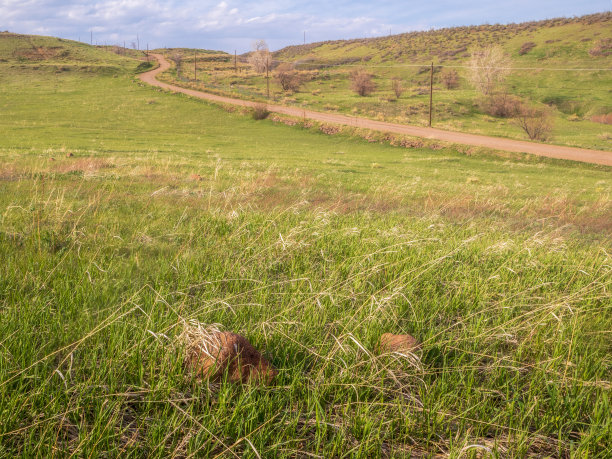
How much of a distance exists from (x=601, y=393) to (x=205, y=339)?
2.15 metres

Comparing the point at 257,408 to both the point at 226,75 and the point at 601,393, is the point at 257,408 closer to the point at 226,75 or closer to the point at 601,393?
the point at 601,393

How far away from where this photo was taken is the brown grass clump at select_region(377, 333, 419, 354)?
264 centimetres

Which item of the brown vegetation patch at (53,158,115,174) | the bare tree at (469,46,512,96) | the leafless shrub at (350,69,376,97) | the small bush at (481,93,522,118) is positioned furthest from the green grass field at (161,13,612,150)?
the brown vegetation patch at (53,158,115,174)

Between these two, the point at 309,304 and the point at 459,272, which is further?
the point at 459,272

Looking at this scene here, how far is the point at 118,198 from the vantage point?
810cm

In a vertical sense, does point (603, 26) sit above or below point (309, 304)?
above

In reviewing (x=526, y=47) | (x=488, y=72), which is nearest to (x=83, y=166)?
(x=488, y=72)

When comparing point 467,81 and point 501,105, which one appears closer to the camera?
point 501,105

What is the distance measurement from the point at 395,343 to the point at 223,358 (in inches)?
40.9

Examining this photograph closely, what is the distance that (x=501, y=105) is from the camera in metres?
48.1

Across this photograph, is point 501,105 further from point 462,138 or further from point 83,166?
point 83,166

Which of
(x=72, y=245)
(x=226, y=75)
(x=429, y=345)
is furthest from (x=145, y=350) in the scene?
(x=226, y=75)

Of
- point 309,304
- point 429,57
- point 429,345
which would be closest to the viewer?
point 429,345

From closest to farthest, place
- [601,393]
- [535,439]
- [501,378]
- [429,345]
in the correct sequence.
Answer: [535,439], [601,393], [501,378], [429,345]
